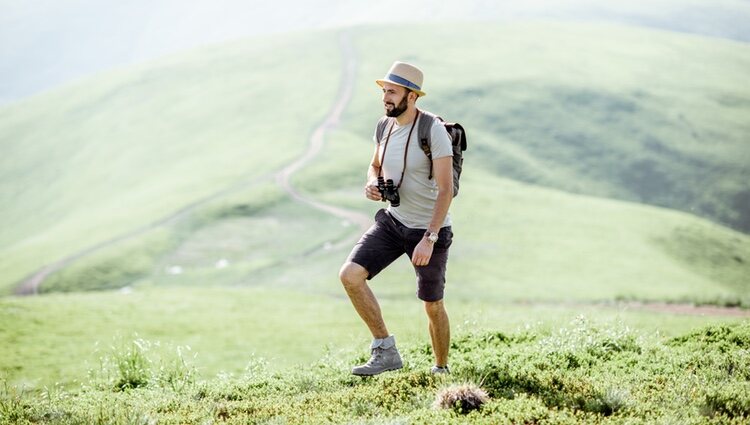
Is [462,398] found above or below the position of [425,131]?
below

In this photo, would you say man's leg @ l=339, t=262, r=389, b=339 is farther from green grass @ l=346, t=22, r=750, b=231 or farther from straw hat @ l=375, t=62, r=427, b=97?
green grass @ l=346, t=22, r=750, b=231

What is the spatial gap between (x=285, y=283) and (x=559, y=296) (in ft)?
71.3

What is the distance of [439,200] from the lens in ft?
28.8

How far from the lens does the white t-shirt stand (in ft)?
29.7

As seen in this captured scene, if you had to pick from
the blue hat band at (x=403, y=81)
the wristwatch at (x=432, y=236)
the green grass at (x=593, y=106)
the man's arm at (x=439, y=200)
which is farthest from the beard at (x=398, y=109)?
the green grass at (x=593, y=106)

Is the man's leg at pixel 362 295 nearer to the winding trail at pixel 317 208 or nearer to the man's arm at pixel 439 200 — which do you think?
the man's arm at pixel 439 200

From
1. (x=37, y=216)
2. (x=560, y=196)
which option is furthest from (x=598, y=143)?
(x=37, y=216)

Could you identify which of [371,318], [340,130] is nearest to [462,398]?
[371,318]

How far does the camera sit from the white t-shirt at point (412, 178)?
29.7 feet

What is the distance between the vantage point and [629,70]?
130000 millimetres

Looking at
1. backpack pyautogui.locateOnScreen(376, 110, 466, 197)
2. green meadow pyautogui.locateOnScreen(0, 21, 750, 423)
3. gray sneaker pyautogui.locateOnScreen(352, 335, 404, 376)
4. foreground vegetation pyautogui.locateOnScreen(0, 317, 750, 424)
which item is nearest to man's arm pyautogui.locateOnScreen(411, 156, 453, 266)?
backpack pyautogui.locateOnScreen(376, 110, 466, 197)

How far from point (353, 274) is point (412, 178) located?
143 centimetres

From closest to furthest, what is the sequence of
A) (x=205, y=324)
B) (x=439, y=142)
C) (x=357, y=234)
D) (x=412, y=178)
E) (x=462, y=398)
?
(x=462, y=398) < (x=439, y=142) < (x=412, y=178) < (x=205, y=324) < (x=357, y=234)

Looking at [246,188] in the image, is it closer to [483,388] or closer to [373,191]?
[373,191]
